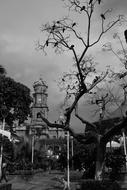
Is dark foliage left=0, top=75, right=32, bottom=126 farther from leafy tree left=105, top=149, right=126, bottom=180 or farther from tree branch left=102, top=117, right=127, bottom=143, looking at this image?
tree branch left=102, top=117, right=127, bottom=143

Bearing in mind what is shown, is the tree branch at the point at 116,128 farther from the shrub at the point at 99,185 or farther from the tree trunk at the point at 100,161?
the shrub at the point at 99,185

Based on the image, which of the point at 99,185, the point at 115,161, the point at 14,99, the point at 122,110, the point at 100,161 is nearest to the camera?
the point at 99,185

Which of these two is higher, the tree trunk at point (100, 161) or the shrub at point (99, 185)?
the tree trunk at point (100, 161)

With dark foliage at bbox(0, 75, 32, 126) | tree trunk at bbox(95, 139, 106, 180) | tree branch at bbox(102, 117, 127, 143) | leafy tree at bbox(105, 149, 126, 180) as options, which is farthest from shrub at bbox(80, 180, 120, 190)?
dark foliage at bbox(0, 75, 32, 126)

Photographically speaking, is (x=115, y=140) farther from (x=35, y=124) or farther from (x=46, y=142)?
(x=35, y=124)

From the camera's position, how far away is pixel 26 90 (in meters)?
37.3

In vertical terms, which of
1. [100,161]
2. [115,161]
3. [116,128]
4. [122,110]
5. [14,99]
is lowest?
[115,161]

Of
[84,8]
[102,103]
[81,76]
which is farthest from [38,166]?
[84,8]

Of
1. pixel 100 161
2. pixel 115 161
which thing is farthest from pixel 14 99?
pixel 100 161

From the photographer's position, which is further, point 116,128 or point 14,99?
point 14,99

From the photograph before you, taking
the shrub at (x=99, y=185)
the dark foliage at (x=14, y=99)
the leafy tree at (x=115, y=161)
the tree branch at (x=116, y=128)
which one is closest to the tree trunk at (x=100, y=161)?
the tree branch at (x=116, y=128)

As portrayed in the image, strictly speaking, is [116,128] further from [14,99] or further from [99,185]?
[14,99]

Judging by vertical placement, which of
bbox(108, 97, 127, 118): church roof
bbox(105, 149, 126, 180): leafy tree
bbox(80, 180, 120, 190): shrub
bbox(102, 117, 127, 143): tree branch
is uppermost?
bbox(108, 97, 127, 118): church roof

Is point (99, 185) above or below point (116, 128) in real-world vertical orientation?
below
